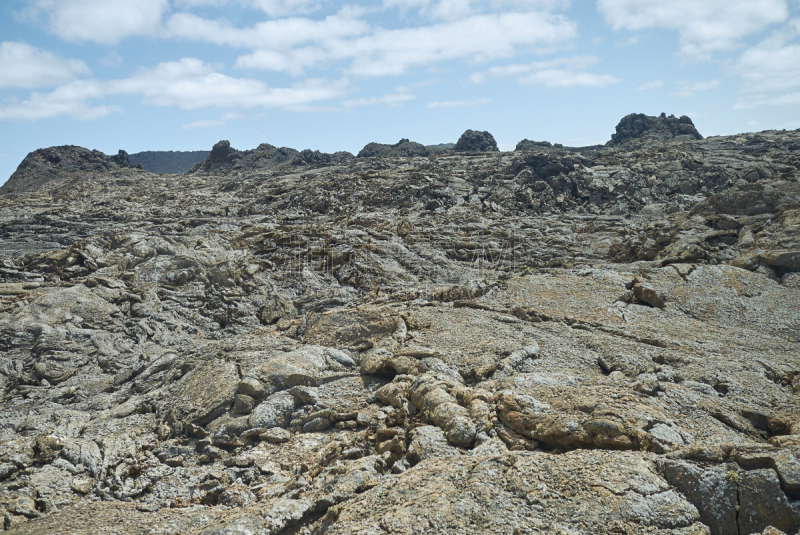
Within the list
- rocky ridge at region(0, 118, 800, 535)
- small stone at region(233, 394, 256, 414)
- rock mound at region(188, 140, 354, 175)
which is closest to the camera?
rocky ridge at region(0, 118, 800, 535)

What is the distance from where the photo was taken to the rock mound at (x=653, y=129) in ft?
201

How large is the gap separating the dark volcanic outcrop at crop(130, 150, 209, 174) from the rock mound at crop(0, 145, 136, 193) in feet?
60.2

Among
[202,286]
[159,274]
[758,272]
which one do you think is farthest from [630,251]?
[159,274]

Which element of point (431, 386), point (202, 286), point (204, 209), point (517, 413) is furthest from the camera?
point (204, 209)

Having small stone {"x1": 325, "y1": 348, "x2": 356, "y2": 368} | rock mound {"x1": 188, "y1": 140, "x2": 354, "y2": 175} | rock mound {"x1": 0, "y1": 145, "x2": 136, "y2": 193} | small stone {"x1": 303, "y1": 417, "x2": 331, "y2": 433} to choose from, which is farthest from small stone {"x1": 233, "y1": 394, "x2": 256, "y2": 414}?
Result: rock mound {"x1": 0, "y1": 145, "x2": 136, "y2": 193}

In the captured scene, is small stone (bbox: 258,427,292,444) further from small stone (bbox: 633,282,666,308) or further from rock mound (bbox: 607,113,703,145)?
rock mound (bbox: 607,113,703,145)

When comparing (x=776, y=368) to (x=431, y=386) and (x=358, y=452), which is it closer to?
(x=431, y=386)

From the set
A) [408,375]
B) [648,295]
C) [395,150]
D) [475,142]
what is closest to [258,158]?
[395,150]

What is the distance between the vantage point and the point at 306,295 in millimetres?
20797

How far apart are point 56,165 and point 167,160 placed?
98.8 feet

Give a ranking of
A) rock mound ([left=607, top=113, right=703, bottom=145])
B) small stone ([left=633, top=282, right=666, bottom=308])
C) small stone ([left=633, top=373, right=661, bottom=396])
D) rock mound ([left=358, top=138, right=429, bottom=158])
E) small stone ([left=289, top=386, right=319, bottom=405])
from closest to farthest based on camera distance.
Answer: small stone ([left=633, top=373, right=661, bottom=396]) < small stone ([left=289, top=386, right=319, bottom=405]) < small stone ([left=633, top=282, right=666, bottom=308]) < rock mound ([left=607, top=113, right=703, bottom=145]) < rock mound ([left=358, top=138, right=429, bottom=158])

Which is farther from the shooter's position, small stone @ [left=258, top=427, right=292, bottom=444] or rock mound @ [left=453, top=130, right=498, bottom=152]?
rock mound @ [left=453, top=130, right=498, bottom=152]

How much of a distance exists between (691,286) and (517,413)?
12.5m

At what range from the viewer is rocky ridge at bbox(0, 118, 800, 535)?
262 inches
